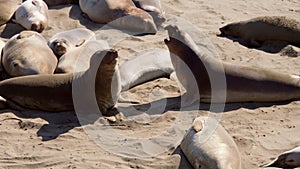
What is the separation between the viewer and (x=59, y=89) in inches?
224

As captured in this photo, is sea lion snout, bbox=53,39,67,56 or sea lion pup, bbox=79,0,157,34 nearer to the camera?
sea lion snout, bbox=53,39,67,56

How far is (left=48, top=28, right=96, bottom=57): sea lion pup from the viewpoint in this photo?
6473 millimetres

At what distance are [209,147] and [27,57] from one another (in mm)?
2339

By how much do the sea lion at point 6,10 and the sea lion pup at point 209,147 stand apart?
3592 mm

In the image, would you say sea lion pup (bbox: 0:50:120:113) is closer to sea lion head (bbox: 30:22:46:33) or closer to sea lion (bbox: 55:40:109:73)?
sea lion (bbox: 55:40:109:73)

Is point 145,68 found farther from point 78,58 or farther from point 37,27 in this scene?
point 37,27

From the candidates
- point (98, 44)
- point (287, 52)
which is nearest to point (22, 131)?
point (98, 44)

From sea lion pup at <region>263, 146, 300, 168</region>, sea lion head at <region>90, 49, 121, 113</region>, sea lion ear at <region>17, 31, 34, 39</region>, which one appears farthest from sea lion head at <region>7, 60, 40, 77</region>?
sea lion pup at <region>263, 146, 300, 168</region>

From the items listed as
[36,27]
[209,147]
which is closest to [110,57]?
[209,147]

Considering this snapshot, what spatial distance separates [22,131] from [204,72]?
71.4 inches

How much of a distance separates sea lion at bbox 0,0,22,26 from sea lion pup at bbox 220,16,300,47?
261 centimetres

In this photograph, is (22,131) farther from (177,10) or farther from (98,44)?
(177,10)

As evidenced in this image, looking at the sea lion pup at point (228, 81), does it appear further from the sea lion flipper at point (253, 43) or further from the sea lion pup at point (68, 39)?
the sea lion flipper at point (253, 43)

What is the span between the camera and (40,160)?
4.81 metres
